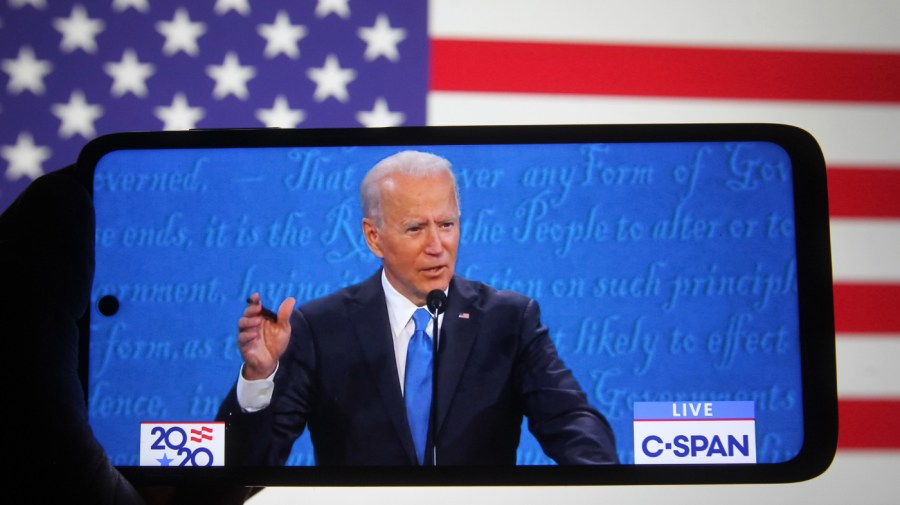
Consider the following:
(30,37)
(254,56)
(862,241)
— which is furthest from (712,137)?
(30,37)

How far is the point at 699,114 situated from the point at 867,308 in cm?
39

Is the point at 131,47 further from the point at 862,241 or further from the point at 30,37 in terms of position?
the point at 862,241

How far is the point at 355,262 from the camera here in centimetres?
Result: 70

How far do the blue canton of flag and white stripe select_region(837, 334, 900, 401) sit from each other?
2.39ft

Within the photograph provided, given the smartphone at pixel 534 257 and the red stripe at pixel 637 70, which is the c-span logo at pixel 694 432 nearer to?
the smartphone at pixel 534 257

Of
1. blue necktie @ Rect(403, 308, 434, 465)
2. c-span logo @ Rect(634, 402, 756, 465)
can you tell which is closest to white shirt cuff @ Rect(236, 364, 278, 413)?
blue necktie @ Rect(403, 308, 434, 465)

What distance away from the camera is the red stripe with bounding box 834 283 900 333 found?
1.09 metres

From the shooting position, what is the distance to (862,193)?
1100 mm

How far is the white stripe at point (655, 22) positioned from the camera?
1.07 metres

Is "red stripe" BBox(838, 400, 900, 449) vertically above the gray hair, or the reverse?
the gray hair

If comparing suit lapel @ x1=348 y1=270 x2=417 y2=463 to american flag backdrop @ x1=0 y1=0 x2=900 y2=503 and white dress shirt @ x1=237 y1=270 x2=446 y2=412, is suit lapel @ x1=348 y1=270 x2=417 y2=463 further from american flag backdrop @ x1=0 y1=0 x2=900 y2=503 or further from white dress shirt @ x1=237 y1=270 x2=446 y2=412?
american flag backdrop @ x1=0 y1=0 x2=900 y2=503

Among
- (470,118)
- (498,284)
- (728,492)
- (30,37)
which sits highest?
(30,37)

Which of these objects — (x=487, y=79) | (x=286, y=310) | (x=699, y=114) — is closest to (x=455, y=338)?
(x=286, y=310)

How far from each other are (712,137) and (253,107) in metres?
0.67
